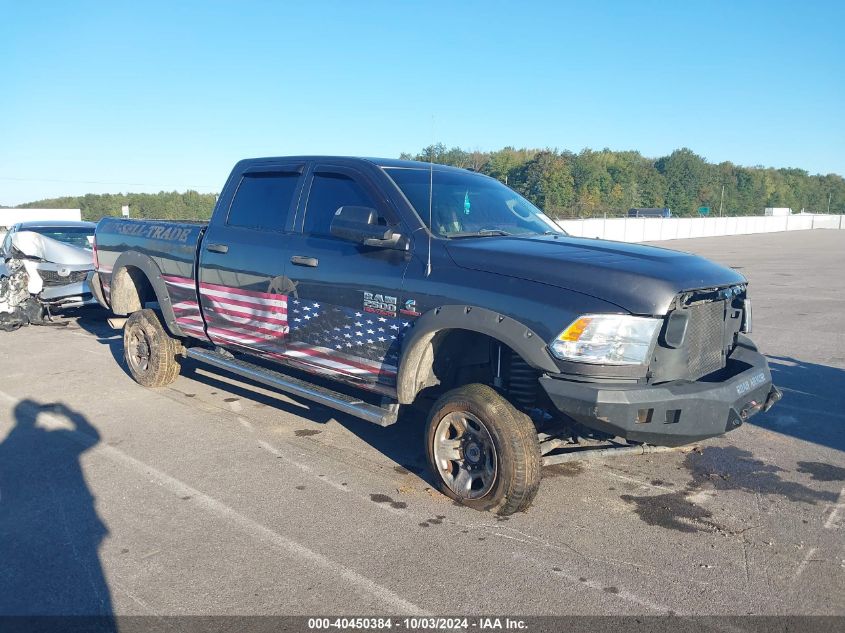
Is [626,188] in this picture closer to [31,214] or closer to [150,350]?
[31,214]

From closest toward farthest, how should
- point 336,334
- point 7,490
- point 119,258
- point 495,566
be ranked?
point 495,566, point 7,490, point 336,334, point 119,258

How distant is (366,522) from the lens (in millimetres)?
4020

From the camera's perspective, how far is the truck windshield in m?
4.64

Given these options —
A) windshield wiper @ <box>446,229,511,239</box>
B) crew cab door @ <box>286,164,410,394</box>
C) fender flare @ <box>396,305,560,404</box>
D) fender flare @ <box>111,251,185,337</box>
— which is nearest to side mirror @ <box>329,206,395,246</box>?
crew cab door @ <box>286,164,410,394</box>

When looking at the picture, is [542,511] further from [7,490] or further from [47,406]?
[47,406]

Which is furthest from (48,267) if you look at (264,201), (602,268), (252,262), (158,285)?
(602,268)

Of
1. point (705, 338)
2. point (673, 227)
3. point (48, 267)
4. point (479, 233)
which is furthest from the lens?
point (673, 227)

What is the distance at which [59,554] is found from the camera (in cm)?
364

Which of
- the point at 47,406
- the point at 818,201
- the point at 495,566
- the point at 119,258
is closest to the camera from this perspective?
the point at 495,566

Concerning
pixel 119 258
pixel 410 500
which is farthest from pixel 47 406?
pixel 410 500

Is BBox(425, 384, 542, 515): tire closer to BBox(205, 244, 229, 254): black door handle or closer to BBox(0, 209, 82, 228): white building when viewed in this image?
BBox(205, 244, 229, 254): black door handle

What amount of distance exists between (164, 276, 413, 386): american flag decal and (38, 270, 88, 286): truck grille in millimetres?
5935

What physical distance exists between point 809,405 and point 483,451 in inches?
158

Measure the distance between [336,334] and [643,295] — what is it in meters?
2.19
